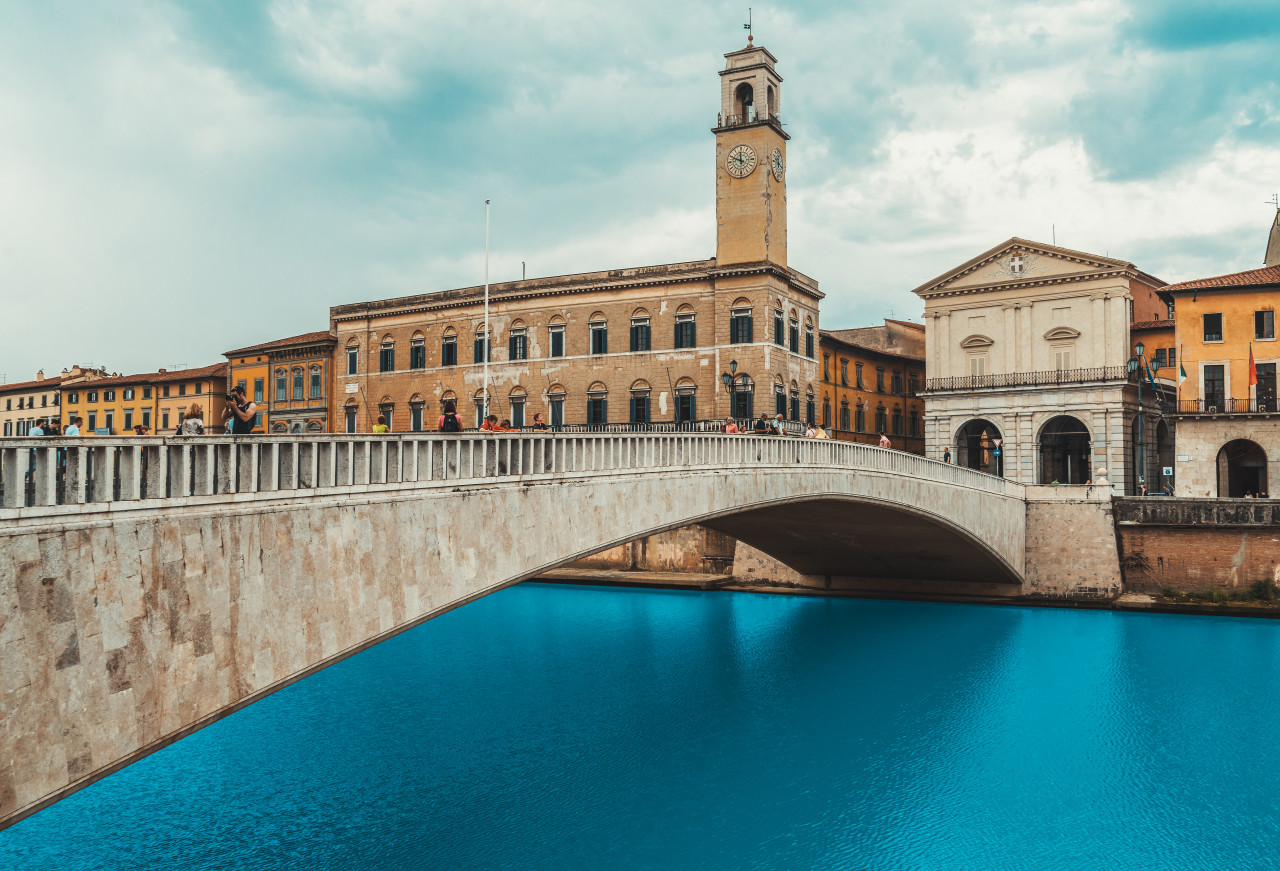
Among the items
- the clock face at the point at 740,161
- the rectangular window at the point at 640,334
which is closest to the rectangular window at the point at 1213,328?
the clock face at the point at 740,161

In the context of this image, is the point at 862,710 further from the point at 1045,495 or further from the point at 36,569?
the point at 36,569

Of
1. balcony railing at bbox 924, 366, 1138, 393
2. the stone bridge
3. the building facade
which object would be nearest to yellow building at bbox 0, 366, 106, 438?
the building facade

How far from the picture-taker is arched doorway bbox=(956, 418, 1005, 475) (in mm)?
49281

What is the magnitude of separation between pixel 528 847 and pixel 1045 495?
90.0 feet

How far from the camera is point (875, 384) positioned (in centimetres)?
5822

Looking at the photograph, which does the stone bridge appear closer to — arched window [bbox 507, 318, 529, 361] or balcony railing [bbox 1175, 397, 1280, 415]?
arched window [bbox 507, 318, 529, 361]

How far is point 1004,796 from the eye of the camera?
1753 centimetres

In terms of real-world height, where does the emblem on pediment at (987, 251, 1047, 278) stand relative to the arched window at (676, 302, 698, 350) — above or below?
above

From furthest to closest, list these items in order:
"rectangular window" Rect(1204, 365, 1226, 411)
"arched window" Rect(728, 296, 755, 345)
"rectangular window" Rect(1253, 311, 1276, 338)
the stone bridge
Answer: "arched window" Rect(728, 296, 755, 345) → "rectangular window" Rect(1204, 365, 1226, 411) → "rectangular window" Rect(1253, 311, 1276, 338) → the stone bridge

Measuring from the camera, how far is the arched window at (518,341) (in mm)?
48219

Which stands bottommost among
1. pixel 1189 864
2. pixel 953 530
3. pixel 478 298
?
pixel 1189 864

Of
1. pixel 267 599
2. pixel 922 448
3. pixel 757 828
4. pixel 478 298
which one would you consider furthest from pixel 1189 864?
pixel 922 448

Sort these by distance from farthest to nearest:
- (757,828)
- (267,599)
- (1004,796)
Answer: (1004,796) < (757,828) < (267,599)

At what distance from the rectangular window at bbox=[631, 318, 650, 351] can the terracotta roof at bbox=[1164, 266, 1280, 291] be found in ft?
74.0
